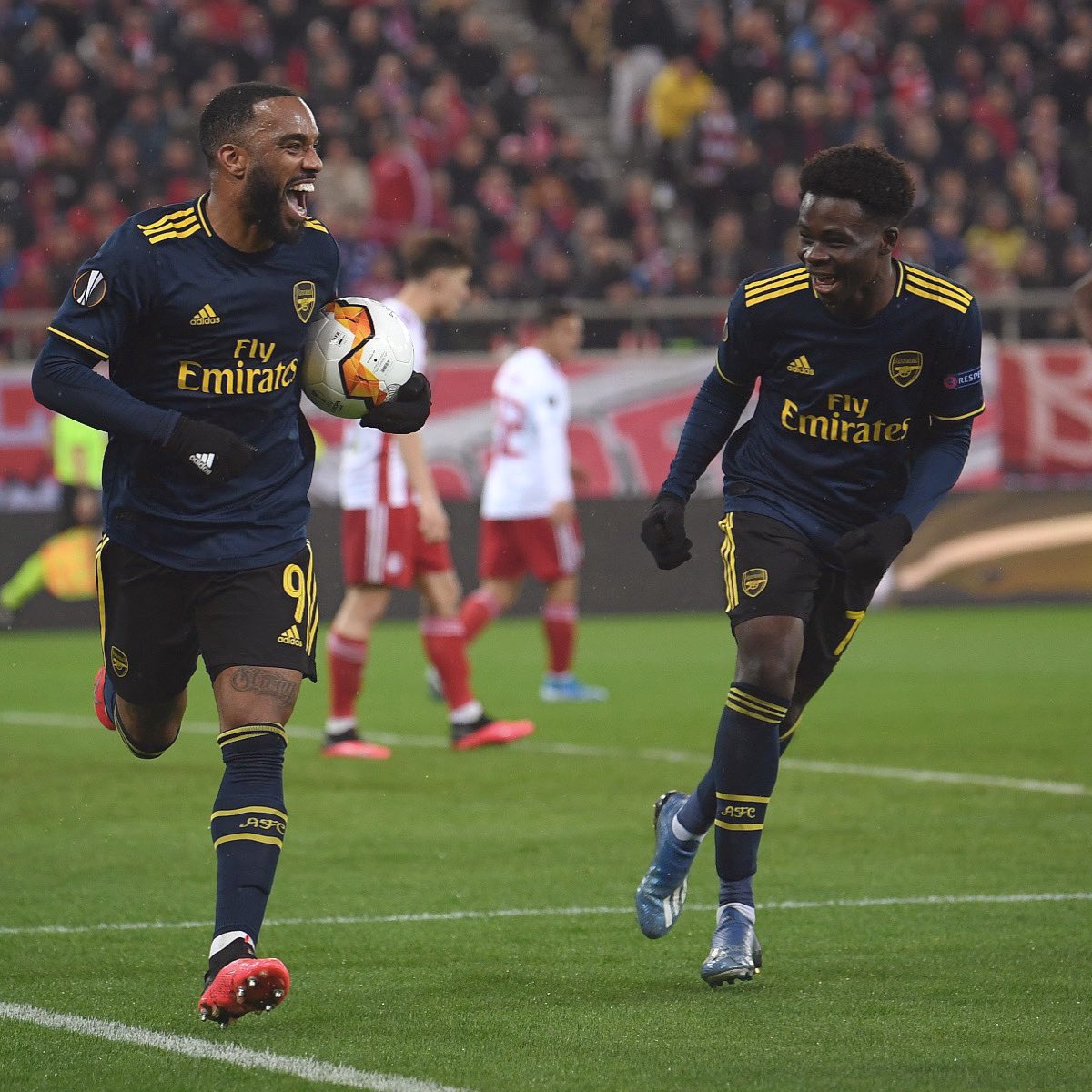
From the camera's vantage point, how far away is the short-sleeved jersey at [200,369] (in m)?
5.07

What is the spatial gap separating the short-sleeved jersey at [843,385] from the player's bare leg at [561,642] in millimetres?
6786

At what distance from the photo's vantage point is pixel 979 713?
11.6m

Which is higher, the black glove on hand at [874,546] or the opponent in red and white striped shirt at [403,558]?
the black glove on hand at [874,546]

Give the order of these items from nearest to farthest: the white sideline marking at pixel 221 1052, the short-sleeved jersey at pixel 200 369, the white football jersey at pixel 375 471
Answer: the white sideline marking at pixel 221 1052
the short-sleeved jersey at pixel 200 369
the white football jersey at pixel 375 471

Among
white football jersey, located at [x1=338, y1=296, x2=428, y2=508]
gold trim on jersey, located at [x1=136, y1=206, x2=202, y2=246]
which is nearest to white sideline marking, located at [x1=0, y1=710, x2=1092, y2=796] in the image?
white football jersey, located at [x1=338, y1=296, x2=428, y2=508]

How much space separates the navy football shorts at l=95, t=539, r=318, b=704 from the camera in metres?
5.07

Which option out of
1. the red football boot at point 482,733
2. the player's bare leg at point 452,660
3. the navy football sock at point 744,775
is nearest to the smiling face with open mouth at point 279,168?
the navy football sock at point 744,775

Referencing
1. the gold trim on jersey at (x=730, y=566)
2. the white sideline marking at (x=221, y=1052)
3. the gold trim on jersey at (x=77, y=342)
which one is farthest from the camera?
the gold trim on jersey at (x=730, y=566)

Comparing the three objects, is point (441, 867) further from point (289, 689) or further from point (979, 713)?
point (979, 713)

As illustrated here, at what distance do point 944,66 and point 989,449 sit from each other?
251 inches

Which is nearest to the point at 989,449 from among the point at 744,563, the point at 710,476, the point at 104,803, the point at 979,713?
the point at 710,476

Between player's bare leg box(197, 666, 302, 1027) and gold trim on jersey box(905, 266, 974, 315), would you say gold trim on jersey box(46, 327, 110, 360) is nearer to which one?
player's bare leg box(197, 666, 302, 1027)

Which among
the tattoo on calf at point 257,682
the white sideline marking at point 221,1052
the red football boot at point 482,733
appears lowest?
the red football boot at point 482,733

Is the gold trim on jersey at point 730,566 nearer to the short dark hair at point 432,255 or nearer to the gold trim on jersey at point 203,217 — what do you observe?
the gold trim on jersey at point 203,217
